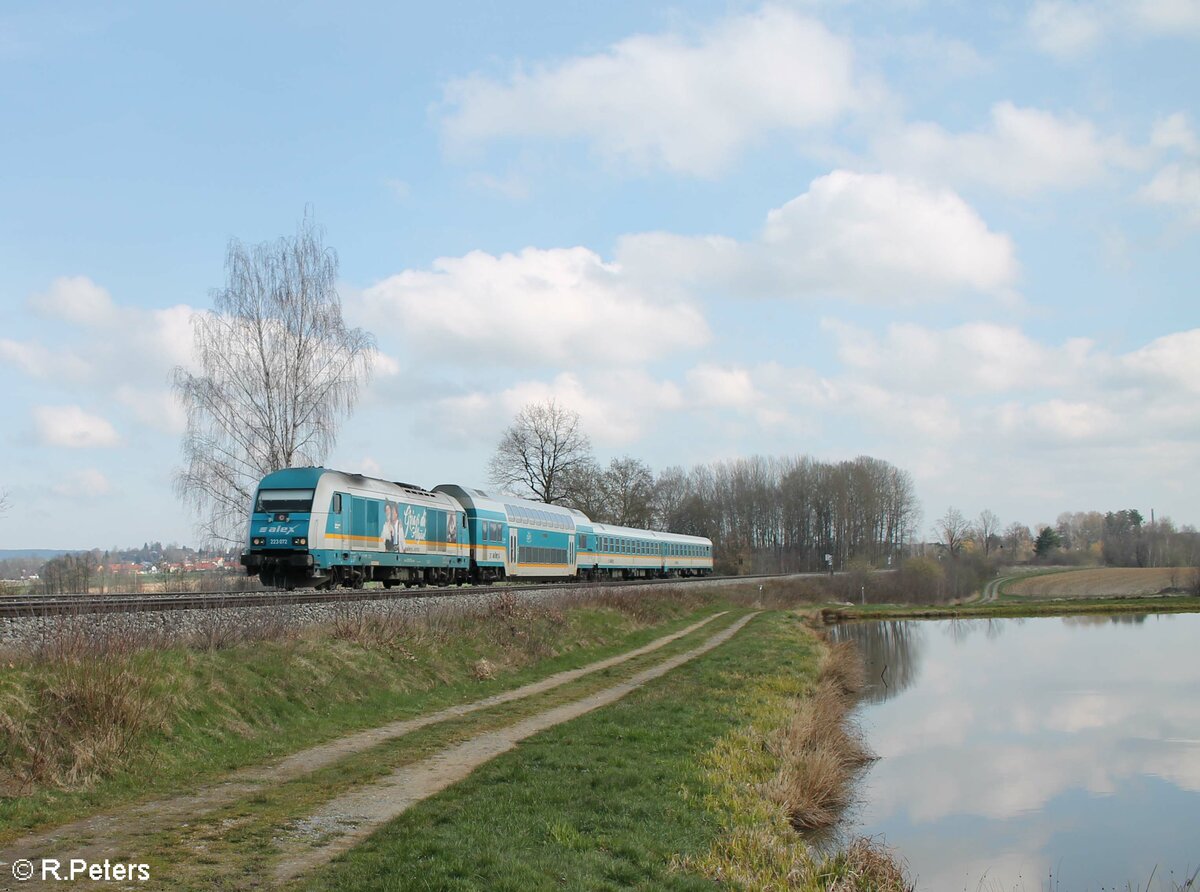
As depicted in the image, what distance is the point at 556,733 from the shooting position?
46.0 feet

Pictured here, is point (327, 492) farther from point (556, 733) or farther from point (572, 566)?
point (572, 566)

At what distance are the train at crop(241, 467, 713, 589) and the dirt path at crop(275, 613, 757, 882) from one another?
33.8ft

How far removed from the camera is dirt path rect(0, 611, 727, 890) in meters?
7.70

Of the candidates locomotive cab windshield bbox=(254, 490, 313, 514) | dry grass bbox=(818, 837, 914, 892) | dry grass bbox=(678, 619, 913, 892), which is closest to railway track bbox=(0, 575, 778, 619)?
locomotive cab windshield bbox=(254, 490, 313, 514)

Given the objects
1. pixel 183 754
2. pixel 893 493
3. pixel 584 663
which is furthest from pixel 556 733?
pixel 893 493

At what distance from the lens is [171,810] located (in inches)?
360

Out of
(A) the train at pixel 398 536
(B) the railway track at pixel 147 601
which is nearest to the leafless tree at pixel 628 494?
(A) the train at pixel 398 536

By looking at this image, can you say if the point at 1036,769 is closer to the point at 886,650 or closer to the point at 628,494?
the point at 886,650

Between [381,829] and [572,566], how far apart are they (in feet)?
135

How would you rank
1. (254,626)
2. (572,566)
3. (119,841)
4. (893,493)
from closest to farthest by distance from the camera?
(119,841) → (254,626) → (572,566) → (893,493)

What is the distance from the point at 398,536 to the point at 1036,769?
18.0 m

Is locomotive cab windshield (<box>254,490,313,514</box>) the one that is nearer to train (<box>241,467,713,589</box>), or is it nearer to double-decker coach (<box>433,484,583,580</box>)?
train (<box>241,467,713,589</box>)

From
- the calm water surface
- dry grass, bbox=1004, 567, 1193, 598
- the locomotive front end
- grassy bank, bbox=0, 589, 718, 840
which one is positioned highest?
the locomotive front end

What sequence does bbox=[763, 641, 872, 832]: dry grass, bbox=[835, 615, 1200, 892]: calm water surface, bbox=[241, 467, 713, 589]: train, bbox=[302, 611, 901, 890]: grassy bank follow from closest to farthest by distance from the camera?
bbox=[302, 611, 901, 890]: grassy bank
bbox=[763, 641, 872, 832]: dry grass
bbox=[835, 615, 1200, 892]: calm water surface
bbox=[241, 467, 713, 589]: train
